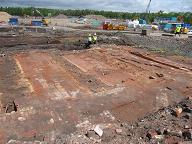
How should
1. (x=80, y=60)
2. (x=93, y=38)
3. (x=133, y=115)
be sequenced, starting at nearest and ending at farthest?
(x=133, y=115), (x=80, y=60), (x=93, y=38)

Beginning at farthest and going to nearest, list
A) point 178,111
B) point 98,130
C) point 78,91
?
point 78,91
point 178,111
point 98,130

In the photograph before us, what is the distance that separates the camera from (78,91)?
12805 mm

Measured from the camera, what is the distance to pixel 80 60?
66.2 ft

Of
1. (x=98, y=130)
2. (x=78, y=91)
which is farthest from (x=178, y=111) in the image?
(x=78, y=91)

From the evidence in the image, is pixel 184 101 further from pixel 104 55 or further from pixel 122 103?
pixel 104 55

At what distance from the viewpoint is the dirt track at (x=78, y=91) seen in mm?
9609

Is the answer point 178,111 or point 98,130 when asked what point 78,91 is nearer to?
point 98,130

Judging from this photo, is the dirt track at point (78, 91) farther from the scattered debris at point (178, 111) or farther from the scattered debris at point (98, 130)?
the scattered debris at point (178, 111)

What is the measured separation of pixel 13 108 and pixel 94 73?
618 cm

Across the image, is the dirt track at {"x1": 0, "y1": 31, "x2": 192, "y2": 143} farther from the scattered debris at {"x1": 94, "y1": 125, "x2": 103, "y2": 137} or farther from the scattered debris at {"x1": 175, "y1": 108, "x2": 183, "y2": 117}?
the scattered debris at {"x1": 175, "y1": 108, "x2": 183, "y2": 117}

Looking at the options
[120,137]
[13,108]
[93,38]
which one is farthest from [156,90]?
[93,38]

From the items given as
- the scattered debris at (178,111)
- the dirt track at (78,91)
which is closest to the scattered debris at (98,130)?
the dirt track at (78,91)

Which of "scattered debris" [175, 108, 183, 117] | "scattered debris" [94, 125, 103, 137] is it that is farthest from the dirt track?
"scattered debris" [175, 108, 183, 117]

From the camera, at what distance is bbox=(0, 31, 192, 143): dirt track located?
9609 millimetres
